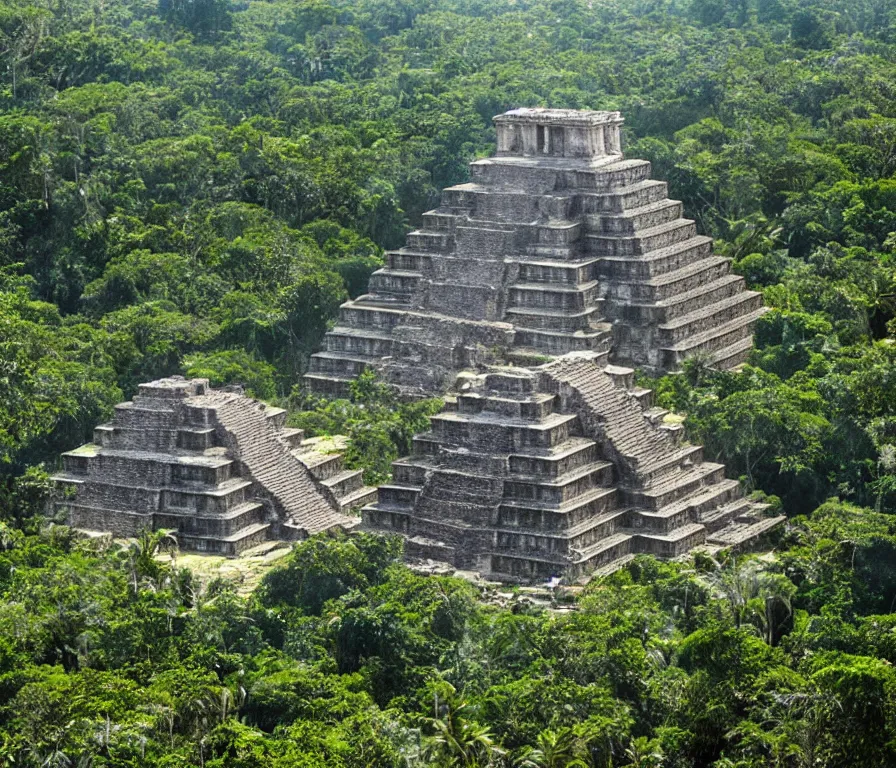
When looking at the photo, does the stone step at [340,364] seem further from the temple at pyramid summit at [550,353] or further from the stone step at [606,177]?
the stone step at [606,177]

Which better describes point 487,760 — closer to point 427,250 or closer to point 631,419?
point 631,419

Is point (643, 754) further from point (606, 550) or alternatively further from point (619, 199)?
point (619, 199)

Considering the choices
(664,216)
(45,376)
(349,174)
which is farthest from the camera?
(349,174)

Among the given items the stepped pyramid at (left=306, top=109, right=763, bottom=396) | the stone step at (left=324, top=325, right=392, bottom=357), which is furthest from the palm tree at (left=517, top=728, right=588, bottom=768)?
the stone step at (left=324, top=325, right=392, bottom=357)

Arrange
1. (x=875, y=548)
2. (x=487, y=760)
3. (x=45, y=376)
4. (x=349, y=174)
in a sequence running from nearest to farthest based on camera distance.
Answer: (x=487, y=760), (x=875, y=548), (x=45, y=376), (x=349, y=174)

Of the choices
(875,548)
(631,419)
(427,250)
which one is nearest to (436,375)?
(427,250)

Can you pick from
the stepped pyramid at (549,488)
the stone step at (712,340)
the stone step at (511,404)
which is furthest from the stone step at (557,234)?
the stone step at (511,404)
